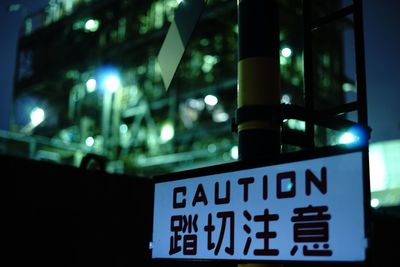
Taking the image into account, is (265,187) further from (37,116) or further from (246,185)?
(37,116)

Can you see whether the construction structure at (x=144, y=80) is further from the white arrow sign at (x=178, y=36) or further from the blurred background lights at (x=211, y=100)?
the white arrow sign at (x=178, y=36)

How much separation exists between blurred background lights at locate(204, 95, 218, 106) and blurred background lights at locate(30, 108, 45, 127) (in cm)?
1530

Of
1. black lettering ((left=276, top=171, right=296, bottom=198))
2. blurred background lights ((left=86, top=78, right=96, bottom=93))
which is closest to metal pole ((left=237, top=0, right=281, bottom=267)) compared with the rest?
black lettering ((left=276, top=171, right=296, bottom=198))

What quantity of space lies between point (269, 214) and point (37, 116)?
3935 centimetres

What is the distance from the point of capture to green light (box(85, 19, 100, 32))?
35094 mm

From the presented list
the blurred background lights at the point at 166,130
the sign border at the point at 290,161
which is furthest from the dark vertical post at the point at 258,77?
the blurred background lights at the point at 166,130

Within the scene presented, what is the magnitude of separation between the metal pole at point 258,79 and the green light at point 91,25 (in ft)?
112

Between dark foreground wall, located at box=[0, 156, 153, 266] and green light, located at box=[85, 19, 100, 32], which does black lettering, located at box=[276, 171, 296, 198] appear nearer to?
dark foreground wall, located at box=[0, 156, 153, 266]

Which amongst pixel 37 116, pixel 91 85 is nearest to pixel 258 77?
pixel 91 85

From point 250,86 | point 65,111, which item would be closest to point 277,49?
point 250,86

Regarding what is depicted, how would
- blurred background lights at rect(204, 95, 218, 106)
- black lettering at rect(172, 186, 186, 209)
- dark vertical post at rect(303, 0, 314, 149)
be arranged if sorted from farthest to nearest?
1. blurred background lights at rect(204, 95, 218, 106)
2. dark vertical post at rect(303, 0, 314, 149)
3. black lettering at rect(172, 186, 186, 209)

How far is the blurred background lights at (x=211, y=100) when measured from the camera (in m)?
29.5

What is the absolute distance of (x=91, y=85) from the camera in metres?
36.5

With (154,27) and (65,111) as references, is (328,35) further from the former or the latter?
(65,111)
